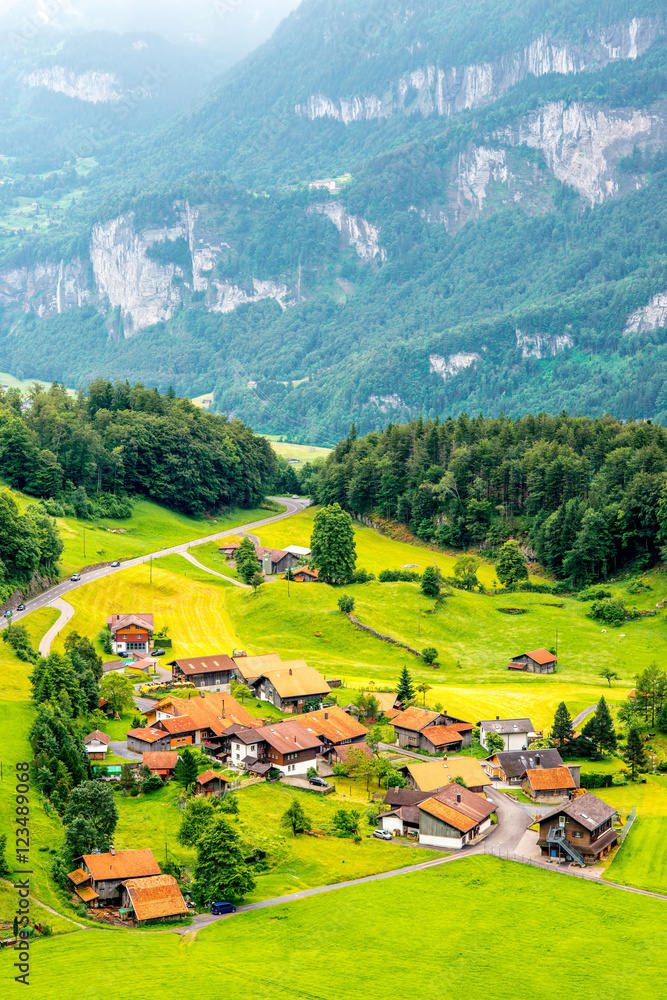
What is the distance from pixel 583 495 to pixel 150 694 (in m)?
72.1

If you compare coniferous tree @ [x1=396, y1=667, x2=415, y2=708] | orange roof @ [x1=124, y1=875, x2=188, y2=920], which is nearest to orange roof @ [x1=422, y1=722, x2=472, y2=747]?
coniferous tree @ [x1=396, y1=667, x2=415, y2=708]

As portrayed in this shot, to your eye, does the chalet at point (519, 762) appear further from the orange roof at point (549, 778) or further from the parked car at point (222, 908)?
the parked car at point (222, 908)

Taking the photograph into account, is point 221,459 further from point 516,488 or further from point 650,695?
point 650,695

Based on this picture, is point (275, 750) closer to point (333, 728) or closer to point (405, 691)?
point (333, 728)

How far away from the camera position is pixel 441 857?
55281 mm

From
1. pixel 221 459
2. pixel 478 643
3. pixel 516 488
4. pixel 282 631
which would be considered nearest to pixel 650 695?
pixel 478 643

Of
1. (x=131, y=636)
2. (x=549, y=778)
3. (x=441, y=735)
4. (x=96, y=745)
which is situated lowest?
(x=549, y=778)

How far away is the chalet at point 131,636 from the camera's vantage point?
8881cm

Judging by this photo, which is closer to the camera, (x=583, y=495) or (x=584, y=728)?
(x=584, y=728)

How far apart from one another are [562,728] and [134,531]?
73.0 m

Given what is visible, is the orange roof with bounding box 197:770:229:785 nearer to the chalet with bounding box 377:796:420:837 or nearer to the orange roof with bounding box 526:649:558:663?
the chalet with bounding box 377:796:420:837

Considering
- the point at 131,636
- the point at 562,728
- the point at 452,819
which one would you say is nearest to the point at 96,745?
the point at 452,819

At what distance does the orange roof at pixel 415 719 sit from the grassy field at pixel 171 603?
68.5 feet

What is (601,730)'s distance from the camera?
234 ft
